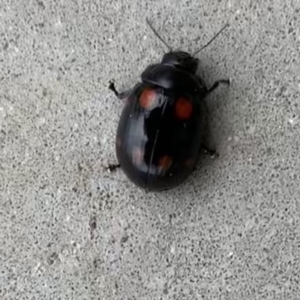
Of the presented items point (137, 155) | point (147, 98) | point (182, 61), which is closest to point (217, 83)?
point (182, 61)

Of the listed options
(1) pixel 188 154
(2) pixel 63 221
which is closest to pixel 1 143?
(2) pixel 63 221

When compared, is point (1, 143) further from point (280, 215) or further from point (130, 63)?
point (280, 215)

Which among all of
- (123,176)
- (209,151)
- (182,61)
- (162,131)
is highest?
(182,61)

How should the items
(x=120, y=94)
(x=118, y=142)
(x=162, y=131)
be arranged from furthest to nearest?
(x=120, y=94), (x=118, y=142), (x=162, y=131)

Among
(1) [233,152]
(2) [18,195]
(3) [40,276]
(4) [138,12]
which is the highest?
(4) [138,12]

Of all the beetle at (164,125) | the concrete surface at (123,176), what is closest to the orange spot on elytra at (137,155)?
the beetle at (164,125)

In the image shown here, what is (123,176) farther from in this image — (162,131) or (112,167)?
(162,131)

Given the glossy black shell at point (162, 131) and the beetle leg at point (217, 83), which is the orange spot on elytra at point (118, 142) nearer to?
the glossy black shell at point (162, 131)
